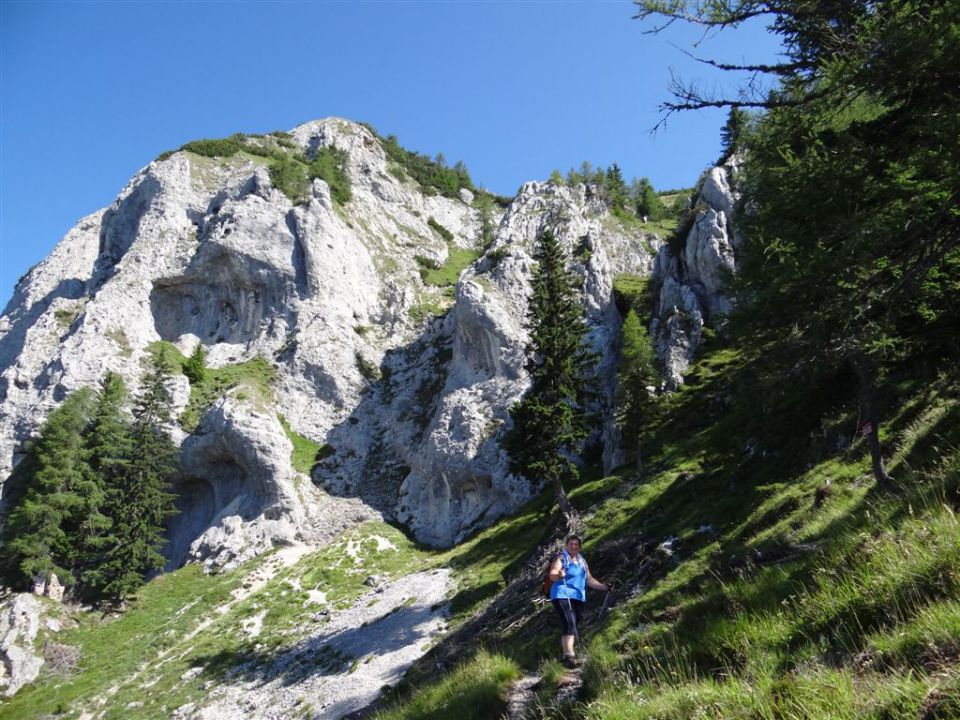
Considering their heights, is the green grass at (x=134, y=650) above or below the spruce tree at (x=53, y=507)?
below

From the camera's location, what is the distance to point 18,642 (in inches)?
1133

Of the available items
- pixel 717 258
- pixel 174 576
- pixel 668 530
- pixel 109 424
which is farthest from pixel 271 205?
pixel 668 530

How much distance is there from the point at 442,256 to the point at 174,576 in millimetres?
53291

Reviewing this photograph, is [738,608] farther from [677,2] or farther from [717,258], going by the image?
[717,258]

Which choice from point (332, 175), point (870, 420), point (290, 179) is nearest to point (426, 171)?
point (332, 175)

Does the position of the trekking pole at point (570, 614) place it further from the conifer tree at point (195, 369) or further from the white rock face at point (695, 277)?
the conifer tree at point (195, 369)

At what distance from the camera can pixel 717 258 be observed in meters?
43.6

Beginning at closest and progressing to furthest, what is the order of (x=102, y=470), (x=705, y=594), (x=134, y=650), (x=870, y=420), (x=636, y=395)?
(x=705, y=594) < (x=870, y=420) < (x=134, y=650) < (x=636, y=395) < (x=102, y=470)

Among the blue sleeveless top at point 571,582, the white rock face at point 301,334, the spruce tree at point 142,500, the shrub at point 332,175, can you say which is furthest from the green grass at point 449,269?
the blue sleeveless top at point 571,582

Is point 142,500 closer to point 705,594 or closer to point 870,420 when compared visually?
point 705,594

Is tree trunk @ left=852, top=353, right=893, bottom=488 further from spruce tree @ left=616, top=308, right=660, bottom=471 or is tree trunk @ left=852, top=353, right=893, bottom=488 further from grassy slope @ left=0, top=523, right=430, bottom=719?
grassy slope @ left=0, top=523, right=430, bottom=719

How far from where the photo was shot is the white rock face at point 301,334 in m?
41.8

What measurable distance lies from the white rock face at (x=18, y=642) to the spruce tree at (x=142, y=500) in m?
3.70

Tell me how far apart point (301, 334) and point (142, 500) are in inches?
858
